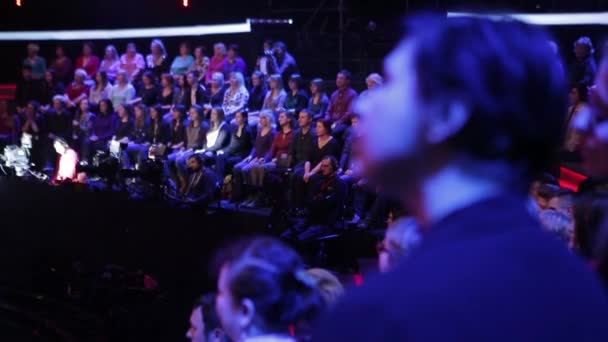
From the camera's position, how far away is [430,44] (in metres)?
0.82

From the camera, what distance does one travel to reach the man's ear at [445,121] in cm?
80

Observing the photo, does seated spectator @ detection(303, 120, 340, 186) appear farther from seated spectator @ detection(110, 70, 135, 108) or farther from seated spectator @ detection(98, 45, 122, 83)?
seated spectator @ detection(98, 45, 122, 83)

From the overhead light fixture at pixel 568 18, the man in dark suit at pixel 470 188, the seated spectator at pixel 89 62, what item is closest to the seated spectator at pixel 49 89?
the seated spectator at pixel 89 62

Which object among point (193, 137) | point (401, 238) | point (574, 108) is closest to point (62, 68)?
point (193, 137)

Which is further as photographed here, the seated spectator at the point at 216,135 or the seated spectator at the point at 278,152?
the seated spectator at the point at 216,135

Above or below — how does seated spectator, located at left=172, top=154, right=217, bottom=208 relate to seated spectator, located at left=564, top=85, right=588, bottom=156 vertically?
Answer: below

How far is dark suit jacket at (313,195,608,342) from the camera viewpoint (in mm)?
699

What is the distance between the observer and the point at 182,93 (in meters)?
9.59

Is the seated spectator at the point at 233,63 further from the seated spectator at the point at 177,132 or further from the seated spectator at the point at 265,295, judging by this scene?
the seated spectator at the point at 265,295

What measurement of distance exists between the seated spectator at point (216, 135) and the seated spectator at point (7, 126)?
10.8 feet

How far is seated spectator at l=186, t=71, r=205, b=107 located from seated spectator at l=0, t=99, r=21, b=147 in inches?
108

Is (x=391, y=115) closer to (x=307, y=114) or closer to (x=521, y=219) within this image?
(x=521, y=219)

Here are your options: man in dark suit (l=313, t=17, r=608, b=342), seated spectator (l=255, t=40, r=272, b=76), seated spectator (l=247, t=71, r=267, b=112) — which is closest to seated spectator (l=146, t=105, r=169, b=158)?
seated spectator (l=247, t=71, r=267, b=112)

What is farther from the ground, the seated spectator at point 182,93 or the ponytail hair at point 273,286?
the ponytail hair at point 273,286
